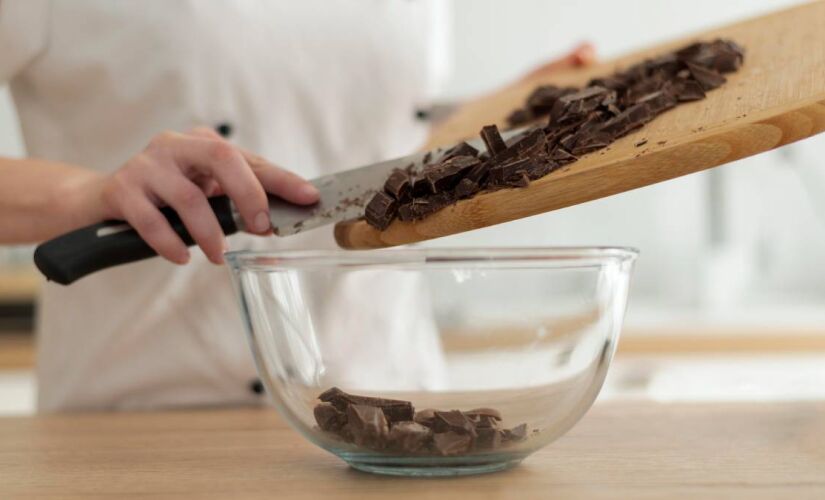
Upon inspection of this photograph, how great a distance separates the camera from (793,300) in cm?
322

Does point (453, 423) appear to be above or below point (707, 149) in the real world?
below

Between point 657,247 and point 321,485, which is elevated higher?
point 321,485

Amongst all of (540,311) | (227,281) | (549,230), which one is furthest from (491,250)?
(549,230)

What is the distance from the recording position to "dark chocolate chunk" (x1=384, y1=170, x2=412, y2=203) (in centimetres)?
81

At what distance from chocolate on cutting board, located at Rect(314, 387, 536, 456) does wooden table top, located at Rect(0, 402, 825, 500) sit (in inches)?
1.1

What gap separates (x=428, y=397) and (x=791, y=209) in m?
2.92

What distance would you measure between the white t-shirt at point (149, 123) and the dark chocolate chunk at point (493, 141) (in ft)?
1.92

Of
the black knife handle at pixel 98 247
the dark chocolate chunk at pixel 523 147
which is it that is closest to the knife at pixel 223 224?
the black knife handle at pixel 98 247

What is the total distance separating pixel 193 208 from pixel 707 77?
516 millimetres

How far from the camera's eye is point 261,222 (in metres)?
0.90

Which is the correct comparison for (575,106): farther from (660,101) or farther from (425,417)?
(425,417)

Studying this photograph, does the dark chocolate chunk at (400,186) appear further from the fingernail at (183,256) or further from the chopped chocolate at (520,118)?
the chopped chocolate at (520,118)

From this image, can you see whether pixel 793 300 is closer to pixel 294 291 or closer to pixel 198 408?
pixel 198 408

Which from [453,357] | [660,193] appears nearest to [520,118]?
[453,357]
